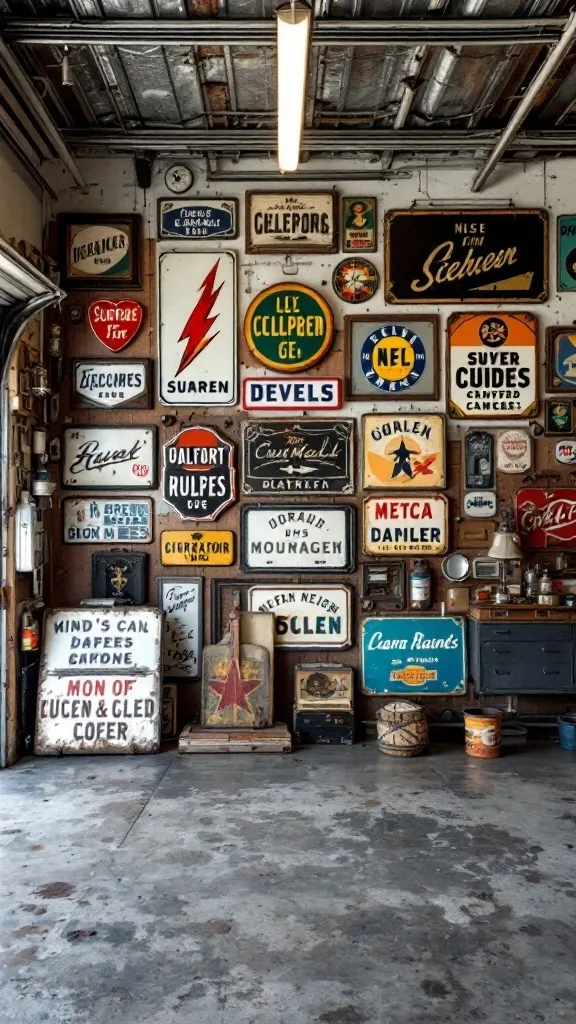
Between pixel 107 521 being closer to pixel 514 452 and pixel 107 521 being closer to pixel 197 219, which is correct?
pixel 197 219

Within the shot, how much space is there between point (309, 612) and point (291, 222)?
277 cm

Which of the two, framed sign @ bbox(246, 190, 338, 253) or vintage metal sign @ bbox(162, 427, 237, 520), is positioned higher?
framed sign @ bbox(246, 190, 338, 253)

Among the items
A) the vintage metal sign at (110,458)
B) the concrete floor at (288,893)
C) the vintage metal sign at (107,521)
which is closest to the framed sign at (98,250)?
the vintage metal sign at (110,458)

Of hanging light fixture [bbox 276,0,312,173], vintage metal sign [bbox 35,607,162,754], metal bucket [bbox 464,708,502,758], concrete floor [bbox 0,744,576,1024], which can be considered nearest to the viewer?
concrete floor [bbox 0,744,576,1024]

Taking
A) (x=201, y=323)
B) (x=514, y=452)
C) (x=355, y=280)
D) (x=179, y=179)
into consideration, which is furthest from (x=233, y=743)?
(x=179, y=179)

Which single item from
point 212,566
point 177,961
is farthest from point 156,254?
point 177,961

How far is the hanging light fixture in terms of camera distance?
3.03m

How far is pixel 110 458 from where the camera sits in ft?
17.6

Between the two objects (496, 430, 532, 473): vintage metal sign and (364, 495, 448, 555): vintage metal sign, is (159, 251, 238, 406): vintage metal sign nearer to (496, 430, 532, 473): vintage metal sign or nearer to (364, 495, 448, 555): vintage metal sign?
(364, 495, 448, 555): vintage metal sign

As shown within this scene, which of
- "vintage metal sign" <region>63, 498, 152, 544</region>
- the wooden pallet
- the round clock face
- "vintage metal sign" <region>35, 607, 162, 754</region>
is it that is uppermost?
the round clock face

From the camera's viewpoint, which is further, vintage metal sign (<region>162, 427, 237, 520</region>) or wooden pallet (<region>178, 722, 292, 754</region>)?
vintage metal sign (<region>162, 427, 237, 520</region>)

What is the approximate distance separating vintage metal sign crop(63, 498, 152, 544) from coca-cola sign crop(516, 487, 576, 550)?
265cm

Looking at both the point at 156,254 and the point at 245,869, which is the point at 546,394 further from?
the point at 245,869

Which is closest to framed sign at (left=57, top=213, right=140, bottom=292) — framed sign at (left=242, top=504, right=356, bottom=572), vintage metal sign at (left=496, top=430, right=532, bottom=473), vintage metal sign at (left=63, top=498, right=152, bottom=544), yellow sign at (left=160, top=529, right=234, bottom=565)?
vintage metal sign at (left=63, top=498, right=152, bottom=544)
